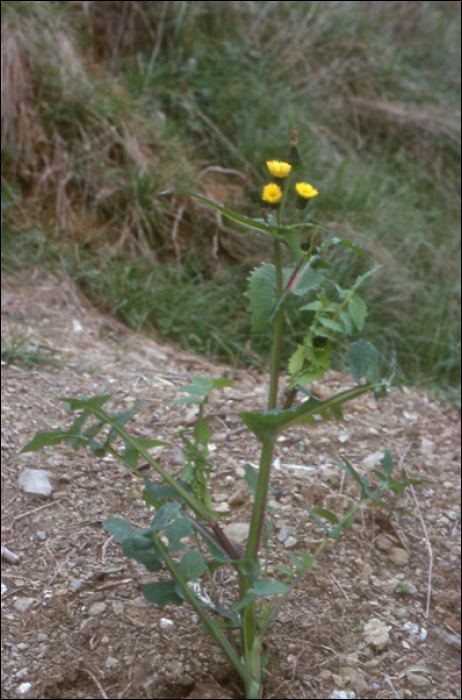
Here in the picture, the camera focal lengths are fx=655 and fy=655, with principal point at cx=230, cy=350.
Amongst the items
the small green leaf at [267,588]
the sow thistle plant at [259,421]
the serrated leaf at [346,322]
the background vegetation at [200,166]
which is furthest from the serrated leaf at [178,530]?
the background vegetation at [200,166]

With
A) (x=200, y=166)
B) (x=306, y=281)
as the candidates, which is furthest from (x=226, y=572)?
(x=200, y=166)

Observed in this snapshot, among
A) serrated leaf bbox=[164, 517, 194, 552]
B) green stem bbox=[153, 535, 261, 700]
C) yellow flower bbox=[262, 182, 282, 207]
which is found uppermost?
yellow flower bbox=[262, 182, 282, 207]

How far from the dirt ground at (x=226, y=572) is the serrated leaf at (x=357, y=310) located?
0.39 m

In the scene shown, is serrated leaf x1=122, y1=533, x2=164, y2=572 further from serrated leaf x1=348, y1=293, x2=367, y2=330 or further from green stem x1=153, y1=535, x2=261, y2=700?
serrated leaf x1=348, y1=293, x2=367, y2=330

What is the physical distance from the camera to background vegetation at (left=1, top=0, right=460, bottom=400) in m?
2.87

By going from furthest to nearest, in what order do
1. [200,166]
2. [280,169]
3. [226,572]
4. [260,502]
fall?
[200,166], [226,572], [260,502], [280,169]

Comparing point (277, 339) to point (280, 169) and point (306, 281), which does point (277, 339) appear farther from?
point (280, 169)

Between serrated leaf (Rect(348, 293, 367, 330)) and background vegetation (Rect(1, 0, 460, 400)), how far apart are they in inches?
63.7

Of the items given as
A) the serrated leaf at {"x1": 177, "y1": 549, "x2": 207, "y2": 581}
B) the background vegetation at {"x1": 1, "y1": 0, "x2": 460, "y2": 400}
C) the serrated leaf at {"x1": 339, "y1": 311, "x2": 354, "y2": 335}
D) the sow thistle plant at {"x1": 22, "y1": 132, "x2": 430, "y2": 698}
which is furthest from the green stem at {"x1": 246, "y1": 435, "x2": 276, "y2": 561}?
the background vegetation at {"x1": 1, "y1": 0, "x2": 460, "y2": 400}

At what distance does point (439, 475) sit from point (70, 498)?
107cm

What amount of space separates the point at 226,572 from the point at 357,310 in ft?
2.22

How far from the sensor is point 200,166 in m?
3.45

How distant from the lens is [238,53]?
390cm

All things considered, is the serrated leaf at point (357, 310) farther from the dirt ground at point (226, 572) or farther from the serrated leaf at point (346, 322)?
the dirt ground at point (226, 572)
